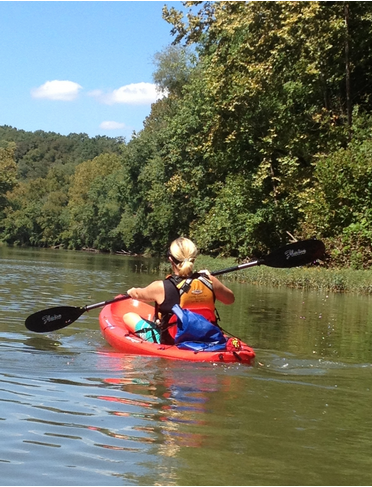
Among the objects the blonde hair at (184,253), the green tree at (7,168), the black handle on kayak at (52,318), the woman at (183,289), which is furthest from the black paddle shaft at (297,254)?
the green tree at (7,168)

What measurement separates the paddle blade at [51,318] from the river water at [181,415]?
0.48 ft

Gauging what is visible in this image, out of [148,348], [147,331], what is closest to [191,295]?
[148,348]

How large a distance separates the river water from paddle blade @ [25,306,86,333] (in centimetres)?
15

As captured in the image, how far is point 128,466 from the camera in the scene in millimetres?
3541

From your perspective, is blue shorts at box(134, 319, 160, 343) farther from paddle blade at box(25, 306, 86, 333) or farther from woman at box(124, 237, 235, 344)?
paddle blade at box(25, 306, 86, 333)

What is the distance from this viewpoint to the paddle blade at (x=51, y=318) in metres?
8.24

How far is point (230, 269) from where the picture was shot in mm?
8211

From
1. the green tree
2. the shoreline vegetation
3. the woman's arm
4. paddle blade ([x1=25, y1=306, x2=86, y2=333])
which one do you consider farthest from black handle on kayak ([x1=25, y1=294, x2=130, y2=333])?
the green tree

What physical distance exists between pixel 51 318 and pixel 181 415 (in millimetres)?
3977

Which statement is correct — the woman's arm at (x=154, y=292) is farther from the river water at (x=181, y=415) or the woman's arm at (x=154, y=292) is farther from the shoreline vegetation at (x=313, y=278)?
the shoreline vegetation at (x=313, y=278)

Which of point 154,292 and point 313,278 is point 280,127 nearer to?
point 313,278

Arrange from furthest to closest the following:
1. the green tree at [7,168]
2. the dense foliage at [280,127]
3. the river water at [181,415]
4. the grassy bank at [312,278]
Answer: the green tree at [7,168] → the dense foliage at [280,127] → the grassy bank at [312,278] → the river water at [181,415]

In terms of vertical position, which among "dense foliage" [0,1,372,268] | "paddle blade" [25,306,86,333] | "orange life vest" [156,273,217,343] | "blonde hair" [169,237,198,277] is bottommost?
"paddle blade" [25,306,86,333]

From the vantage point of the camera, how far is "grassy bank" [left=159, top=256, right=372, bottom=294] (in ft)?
63.0
